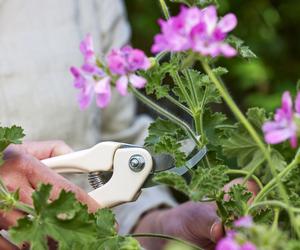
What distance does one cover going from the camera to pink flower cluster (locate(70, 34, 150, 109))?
0.45 m

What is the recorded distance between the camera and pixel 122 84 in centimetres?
45

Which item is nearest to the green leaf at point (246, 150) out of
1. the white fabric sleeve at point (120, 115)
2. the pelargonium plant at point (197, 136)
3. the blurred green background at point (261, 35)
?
the pelargonium plant at point (197, 136)

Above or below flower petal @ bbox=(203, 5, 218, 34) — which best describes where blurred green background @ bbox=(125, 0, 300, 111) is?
below

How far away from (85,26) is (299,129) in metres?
1.11

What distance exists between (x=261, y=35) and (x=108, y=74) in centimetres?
184

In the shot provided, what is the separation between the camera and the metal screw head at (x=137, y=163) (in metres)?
0.69

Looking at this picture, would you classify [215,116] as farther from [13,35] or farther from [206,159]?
[13,35]

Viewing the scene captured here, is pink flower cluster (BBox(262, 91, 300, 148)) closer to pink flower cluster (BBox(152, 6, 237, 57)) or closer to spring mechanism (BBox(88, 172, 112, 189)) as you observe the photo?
pink flower cluster (BBox(152, 6, 237, 57))

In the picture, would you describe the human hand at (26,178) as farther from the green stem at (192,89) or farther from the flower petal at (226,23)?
the flower petal at (226,23)

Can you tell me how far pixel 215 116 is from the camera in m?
0.63

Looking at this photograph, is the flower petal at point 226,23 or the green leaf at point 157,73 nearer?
the flower petal at point 226,23

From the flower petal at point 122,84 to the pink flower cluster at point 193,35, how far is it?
35mm

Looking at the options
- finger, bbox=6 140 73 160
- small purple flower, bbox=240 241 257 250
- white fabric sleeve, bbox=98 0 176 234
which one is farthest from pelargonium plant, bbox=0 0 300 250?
white fabric sleeve, bbox=98 0 176 234

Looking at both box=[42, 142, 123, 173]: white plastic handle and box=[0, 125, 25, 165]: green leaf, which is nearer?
box=[0, 125, 25, 165]: green leaf
